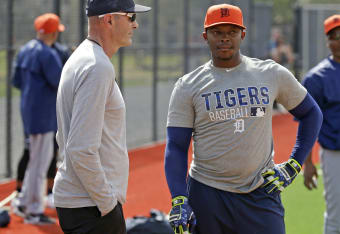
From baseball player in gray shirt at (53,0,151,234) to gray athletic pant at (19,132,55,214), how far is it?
4.02 m

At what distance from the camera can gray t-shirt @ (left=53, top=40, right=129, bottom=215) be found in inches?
130

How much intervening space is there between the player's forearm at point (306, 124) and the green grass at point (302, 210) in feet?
9.65

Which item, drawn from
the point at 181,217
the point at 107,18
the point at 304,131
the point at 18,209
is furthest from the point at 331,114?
the point at 18,209

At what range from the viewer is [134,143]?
13.2m

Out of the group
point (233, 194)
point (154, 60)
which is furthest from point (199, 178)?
point (154, 60)

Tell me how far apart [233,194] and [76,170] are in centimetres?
108

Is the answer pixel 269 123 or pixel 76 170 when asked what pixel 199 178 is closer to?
pixel 269 123

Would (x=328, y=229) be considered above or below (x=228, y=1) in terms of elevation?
below

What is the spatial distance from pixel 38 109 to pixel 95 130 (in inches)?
172

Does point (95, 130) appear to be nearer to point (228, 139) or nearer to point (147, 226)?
point (228, 139)

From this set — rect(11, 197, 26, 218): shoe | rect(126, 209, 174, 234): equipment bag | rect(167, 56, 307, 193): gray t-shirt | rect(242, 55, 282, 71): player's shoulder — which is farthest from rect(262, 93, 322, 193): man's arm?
rect(11, 197, 26, 218): shoe

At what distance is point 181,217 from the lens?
12.5 feet

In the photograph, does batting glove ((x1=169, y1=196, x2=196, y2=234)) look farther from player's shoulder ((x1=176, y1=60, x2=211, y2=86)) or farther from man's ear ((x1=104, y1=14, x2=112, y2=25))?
man's ear ((x1=104, y1=14, x2=112, y2=25))

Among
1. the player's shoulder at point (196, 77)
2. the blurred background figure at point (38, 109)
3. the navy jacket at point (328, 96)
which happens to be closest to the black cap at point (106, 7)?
the player's shoulder at point (196, 77)
